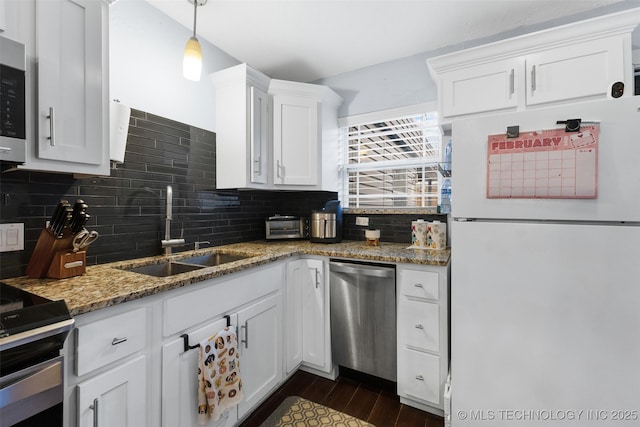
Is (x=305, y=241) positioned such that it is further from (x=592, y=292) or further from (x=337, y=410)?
(x=592, y=292)

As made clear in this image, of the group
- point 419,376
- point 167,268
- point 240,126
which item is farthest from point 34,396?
point 240,126

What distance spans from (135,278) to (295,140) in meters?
1.61

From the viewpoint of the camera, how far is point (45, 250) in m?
1.27

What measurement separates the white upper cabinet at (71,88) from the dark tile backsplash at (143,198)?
0.28 meters

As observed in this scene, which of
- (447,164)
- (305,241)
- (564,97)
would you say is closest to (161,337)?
(305,241)

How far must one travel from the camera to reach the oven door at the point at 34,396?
2.46 ft

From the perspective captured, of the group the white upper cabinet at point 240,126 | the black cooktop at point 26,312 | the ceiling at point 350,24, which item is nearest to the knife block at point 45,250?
the black cooktop at point 26,312

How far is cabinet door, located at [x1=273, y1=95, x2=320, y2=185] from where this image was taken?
2.46 m

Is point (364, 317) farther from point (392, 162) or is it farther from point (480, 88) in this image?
point (480, 88)

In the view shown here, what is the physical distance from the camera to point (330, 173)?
2.70 m

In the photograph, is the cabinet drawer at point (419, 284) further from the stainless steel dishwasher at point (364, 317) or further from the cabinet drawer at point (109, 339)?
the cabinet drawer at point (109, 339)

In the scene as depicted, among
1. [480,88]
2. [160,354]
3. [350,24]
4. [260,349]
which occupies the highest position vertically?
[350,24]

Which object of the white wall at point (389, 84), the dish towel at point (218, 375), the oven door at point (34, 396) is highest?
the white wall at point (389, 84)

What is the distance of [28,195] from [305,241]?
71.7 inches
